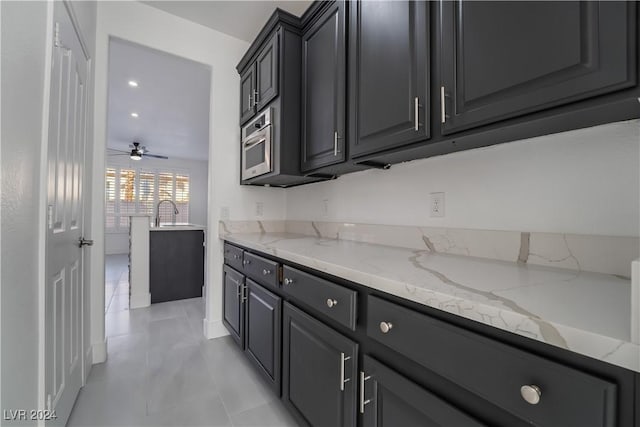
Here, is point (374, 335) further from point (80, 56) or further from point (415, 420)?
point (80, 56)

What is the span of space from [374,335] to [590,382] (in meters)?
0.50

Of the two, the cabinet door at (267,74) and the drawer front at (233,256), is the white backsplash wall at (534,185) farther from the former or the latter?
the drawer front at (233,256)

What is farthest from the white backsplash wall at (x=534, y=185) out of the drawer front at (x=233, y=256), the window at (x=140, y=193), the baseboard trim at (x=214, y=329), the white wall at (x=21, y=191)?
the window at (x=140, y=193)

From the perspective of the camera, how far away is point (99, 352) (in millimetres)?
1994

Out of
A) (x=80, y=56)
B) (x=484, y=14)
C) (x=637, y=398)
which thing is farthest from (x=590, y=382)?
(x=80, y=56)

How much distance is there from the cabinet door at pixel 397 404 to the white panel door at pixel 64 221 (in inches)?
50.0

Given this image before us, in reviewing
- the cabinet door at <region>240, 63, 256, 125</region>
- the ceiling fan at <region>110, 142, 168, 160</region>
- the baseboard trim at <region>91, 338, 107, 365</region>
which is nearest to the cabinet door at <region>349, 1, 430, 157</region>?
the cabinet door at <region>240, 63, 256, 125</region>

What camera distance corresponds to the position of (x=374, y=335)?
86cm

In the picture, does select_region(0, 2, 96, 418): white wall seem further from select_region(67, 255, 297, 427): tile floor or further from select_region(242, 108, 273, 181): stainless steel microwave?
select_region(242, 108, 273, 181): stainless steel microwave

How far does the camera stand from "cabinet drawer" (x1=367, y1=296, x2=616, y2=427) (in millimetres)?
450

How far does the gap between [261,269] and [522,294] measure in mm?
1286

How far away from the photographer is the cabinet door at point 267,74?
1838 mm

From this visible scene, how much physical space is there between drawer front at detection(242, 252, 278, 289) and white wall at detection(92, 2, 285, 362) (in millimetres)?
742

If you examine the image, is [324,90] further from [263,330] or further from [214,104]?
[263,330]
